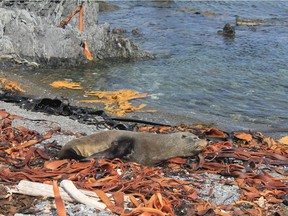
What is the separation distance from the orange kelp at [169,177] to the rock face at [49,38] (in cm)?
853

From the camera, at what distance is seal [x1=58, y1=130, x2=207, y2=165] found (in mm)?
5660

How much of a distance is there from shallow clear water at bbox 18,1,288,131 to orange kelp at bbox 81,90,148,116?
45cm

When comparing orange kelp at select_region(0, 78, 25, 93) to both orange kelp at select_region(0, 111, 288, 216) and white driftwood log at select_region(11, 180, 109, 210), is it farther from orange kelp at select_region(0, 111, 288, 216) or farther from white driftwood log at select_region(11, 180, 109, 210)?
white driftwood log at select_region(11, 180, 109, 210)

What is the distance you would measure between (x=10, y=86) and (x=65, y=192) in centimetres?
780

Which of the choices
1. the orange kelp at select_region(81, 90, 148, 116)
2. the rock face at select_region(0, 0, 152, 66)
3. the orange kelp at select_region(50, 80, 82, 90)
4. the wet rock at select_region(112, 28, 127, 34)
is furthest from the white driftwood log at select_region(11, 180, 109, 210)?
the wet rock at select_region(112, 28, 127, 34)

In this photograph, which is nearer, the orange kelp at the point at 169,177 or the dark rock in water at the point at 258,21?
the orange kelp at the point at 169,177

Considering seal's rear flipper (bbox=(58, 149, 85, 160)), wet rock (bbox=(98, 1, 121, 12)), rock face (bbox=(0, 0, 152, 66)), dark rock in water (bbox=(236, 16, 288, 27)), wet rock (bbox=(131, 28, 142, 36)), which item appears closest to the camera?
seal's rear flipper (bbox=(58, 149, 85, 160))

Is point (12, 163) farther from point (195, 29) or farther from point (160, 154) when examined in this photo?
point (195, 29)

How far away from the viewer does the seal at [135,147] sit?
18.6 ft

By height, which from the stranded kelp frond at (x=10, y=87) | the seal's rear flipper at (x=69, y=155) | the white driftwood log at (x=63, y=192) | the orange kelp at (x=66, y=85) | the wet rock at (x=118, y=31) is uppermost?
the white driftwood log at (x=63, y=192)

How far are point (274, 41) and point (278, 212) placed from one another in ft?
53.8

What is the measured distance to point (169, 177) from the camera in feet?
17.4

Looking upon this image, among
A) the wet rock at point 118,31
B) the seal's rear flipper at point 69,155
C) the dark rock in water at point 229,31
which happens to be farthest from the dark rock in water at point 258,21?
the seal's rear flipper at point 69,155

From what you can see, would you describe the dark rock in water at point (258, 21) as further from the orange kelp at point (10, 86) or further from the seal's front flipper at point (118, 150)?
the seal's front flipper at point (118, 150)
